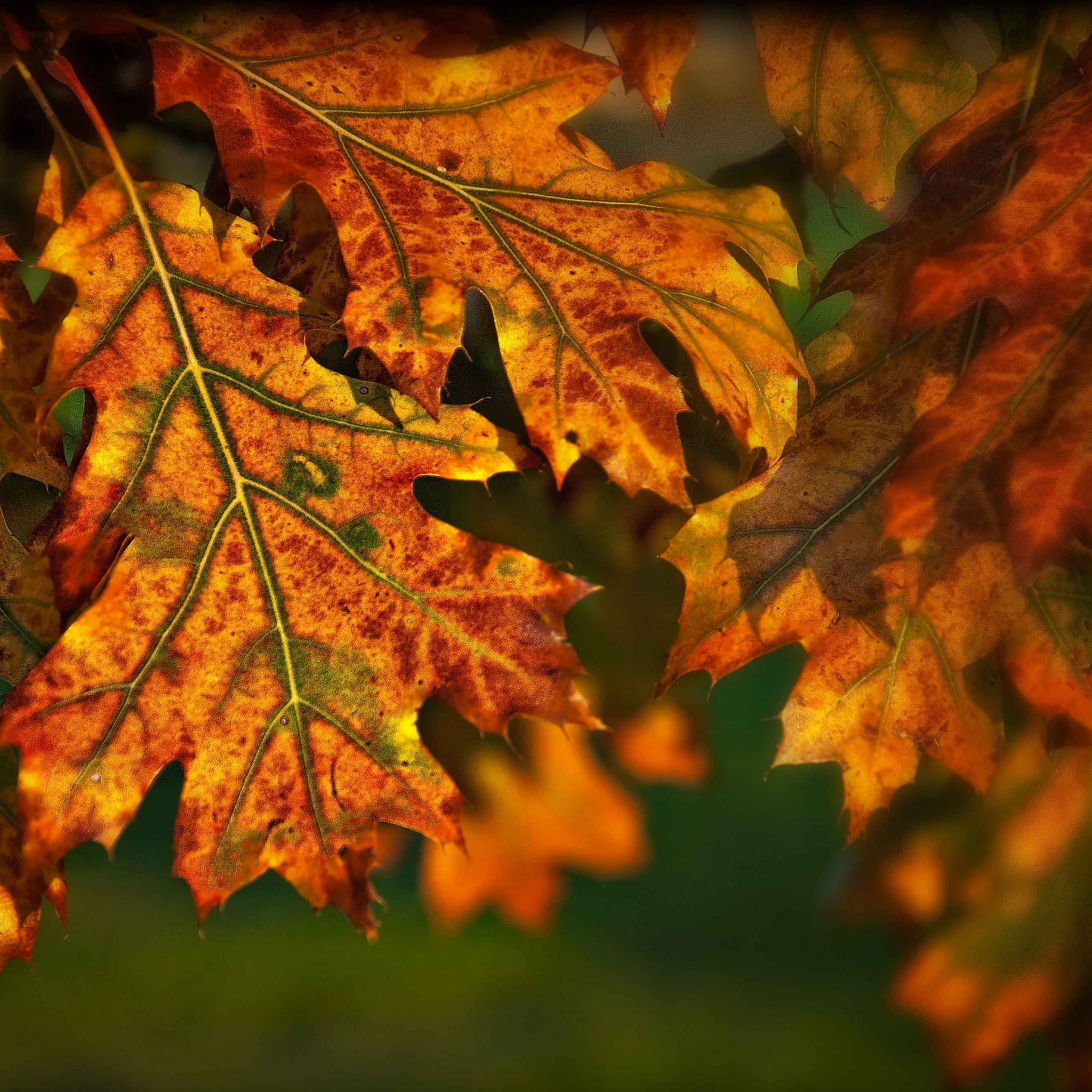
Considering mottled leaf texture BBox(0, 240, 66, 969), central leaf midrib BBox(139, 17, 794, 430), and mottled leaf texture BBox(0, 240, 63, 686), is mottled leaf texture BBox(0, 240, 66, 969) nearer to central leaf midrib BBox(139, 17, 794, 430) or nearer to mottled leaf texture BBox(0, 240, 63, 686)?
mottled leaf texture BBox(0, 240, 63, 686)

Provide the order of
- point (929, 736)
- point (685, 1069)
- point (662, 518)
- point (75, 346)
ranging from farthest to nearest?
point (685, 1069) → point (662, 518) → point (929, 736) → point (75, 346)

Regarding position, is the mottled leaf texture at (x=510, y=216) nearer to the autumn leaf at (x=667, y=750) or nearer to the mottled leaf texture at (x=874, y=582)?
the mottled leaf texture at (x=874, y=582)

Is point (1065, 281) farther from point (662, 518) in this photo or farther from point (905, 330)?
point (662, 518)

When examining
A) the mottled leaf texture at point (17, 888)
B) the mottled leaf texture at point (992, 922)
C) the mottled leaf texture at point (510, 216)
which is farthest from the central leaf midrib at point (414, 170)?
the mottled leaf texture at point (992, 922)

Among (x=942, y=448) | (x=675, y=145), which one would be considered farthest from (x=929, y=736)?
(x=675, y=145)

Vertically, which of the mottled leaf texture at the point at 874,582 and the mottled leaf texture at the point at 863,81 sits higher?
the mottled leaf texture at the point at 863,81

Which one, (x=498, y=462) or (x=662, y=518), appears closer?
(x=498, y=462)

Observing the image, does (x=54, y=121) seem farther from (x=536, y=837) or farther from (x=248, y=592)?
(x=536, y=837)
